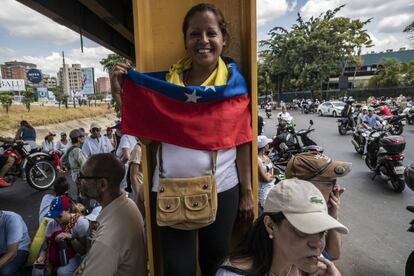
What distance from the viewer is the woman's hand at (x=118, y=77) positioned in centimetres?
170

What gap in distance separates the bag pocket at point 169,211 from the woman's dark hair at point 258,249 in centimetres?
33

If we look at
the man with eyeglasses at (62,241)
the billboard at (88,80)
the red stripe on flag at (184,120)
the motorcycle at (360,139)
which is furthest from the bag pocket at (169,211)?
the billboard at (88,80)

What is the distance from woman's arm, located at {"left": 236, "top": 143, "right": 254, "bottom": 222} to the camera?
1.76m

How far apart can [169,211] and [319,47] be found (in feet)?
118

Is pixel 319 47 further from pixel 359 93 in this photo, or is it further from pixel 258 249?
pixel 258 249

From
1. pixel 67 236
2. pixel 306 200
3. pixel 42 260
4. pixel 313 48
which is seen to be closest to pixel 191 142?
pixel 306 200

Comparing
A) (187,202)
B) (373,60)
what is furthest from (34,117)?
(373,60)

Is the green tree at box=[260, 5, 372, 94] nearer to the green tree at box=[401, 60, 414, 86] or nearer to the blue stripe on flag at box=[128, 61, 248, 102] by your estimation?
the green tree at box=[401, 60, 414, 86]

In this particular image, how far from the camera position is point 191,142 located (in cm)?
158

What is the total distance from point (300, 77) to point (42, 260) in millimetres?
38117

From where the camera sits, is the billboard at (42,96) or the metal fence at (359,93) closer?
the metal fence at (359,93)

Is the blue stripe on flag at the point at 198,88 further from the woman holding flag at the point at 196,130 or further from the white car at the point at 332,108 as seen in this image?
the white car at the point at 332,108

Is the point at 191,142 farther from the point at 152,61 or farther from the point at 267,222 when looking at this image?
the point at 152,61

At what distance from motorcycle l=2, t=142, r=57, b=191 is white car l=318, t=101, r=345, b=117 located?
69.7 ft
